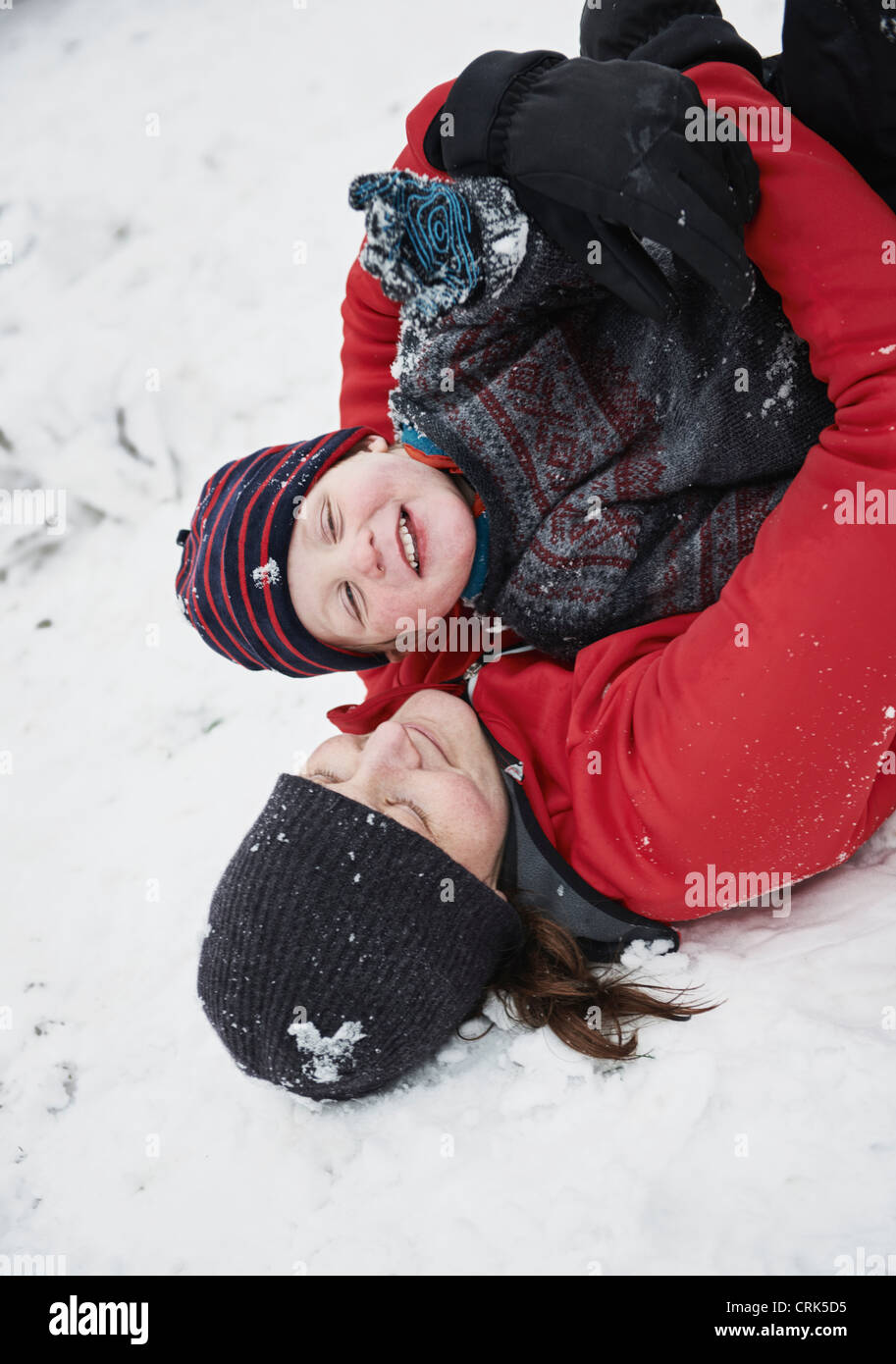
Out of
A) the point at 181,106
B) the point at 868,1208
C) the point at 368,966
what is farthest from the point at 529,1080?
the point at 181,106

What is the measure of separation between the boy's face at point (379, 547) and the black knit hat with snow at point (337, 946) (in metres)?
0.31

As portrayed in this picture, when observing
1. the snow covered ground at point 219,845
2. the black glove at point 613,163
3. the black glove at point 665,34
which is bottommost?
the snow covered ground at point 219,845

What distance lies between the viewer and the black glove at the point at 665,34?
1.52 meters

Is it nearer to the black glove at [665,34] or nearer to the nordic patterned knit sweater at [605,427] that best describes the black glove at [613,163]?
the nordic patterned knit sweater at [605,427]

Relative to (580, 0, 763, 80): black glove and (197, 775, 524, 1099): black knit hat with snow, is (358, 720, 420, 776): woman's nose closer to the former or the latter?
(197, 775, 524, 1099): black knit hat with snow

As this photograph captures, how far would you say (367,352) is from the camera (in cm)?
208

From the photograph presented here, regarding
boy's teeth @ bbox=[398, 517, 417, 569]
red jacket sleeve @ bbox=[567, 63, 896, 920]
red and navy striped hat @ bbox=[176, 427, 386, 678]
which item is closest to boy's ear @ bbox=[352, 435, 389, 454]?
red and navy striped hat @ bbox=[176, 427, 386, 678]

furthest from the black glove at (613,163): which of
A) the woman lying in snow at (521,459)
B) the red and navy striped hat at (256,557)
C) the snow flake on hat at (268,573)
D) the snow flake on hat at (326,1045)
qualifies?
the snow flake on hat at (326,1045)

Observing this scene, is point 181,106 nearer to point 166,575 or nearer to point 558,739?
point 166,575

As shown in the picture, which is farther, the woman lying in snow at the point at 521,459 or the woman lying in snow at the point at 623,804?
the woman lying in snow at the point at 521,459

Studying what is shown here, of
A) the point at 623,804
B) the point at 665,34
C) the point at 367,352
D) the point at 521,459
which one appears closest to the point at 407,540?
the point at 521,459

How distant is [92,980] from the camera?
1.97 m

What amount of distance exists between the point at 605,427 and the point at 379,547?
408 mm

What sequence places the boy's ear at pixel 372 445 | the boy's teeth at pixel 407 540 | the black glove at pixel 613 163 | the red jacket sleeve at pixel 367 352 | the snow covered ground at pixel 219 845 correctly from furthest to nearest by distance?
the red jacket sleeve at pixel 367 352 → the boy's ear at pixel 372 445 → the boy's teeth at pixel 407 540 → the snow covered ground at pixel 219 845 → the black glove at pixel 613 163
